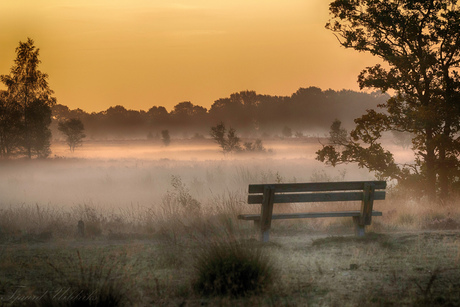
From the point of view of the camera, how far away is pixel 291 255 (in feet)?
35.4

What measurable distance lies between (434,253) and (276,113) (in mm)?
98139

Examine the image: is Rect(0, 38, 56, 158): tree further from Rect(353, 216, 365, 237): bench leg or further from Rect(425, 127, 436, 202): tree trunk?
Rect(353, 216, 365, 237): bench leg

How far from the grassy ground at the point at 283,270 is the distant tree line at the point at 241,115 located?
8802cm

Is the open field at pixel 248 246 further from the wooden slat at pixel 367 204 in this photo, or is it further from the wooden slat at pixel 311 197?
the wooden slat at pixel 311 197

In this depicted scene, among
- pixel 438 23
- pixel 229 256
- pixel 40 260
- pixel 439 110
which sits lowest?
pixel 40 260

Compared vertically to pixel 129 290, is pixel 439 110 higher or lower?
higher

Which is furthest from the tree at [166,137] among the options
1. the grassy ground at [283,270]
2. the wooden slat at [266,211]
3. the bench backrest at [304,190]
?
the wooden slat at [266,211]

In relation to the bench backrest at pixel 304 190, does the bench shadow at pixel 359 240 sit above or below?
below

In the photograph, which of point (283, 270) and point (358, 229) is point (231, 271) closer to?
point (283, 270)

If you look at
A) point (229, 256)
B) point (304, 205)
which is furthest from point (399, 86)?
point (229, 256)

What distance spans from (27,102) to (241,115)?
58.4 metres

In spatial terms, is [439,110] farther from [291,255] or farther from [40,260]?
[40,260]

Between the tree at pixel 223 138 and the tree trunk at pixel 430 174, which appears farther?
the tree at pixel 223 138

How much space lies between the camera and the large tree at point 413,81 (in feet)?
63.7
